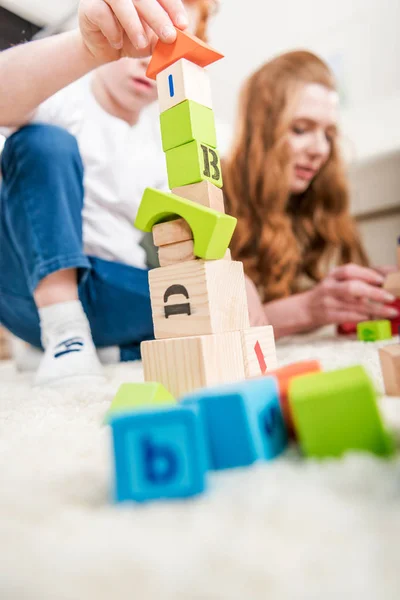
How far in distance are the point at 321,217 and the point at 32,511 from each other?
5.26ft

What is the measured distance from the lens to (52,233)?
0.91 metres

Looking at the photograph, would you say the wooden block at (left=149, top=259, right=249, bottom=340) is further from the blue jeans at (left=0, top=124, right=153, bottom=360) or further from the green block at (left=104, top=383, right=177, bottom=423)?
the blue jeans at (left=0, top=124, right=153, bottom=360)

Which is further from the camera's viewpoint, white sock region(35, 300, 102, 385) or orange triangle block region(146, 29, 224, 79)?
white sock region(35, 300, 102, 385)

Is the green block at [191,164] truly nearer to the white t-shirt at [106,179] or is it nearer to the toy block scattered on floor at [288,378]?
the toy block scattered on floor at [288,378]

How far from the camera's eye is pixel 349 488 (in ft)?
0.95

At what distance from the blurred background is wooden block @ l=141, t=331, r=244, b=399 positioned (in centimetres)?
137

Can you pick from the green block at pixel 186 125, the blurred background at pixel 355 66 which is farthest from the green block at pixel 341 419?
the blurred background at pixel 355 66

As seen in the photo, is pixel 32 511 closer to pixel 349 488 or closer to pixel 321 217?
→ pixel 349 488

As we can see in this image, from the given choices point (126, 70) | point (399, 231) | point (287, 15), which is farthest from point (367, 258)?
point (126, 70)

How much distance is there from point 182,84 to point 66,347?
1.55 ft

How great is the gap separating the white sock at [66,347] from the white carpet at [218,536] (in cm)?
46

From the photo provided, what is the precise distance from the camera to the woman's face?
5.49 ft

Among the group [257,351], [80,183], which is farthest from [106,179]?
[257,351]

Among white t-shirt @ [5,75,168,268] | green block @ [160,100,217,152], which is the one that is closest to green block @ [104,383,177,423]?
green block @ [160,100,217,152]
